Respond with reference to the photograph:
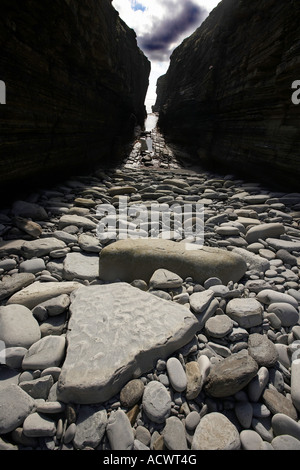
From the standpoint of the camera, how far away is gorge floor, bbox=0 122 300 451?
1036 mm

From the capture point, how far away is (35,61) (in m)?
3.88

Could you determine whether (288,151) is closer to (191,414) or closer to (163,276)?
(163,276)

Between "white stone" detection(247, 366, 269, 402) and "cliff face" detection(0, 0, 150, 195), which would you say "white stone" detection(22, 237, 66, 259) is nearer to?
"cliff face" detection(0, 0, 150, 195)

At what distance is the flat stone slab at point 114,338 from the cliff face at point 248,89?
14.9 ft

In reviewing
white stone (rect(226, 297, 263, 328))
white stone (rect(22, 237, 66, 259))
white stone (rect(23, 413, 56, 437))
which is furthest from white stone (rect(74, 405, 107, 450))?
white stone (rect(22, 237, 66, 259))

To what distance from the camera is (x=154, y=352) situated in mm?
1336

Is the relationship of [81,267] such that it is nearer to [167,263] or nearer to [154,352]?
[167,263]

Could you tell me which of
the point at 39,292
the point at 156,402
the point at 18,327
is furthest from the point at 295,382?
the point at 39,292

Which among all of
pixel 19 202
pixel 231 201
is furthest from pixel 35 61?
pixel 231 201

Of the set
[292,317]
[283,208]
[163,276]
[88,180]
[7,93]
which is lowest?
[292,317]

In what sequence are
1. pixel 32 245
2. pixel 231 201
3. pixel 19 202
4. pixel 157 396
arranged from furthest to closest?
pixel 231 201 → pixel 19 202 → pixel 32 245 → pixel 157 396

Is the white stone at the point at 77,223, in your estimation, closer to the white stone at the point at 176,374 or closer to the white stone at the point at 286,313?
the white stone at the point at 176,374

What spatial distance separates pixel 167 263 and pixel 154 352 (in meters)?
0.90

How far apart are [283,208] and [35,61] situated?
5071mm
